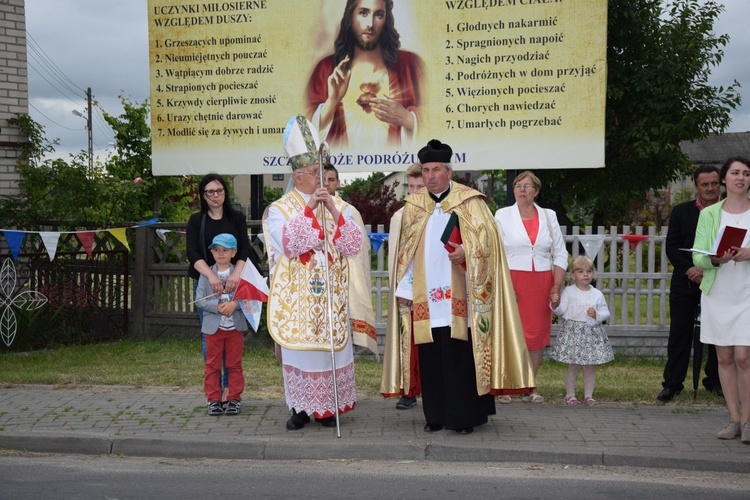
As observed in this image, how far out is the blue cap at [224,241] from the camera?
299 inches

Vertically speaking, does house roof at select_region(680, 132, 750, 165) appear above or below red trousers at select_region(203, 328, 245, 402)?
above

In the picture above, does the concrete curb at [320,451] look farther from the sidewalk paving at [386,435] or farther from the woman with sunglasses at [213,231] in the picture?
the woman with sunglasses at [213,231]

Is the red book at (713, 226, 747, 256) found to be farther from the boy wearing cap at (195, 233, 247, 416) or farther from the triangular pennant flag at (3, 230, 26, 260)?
the triangular pennant flag at (3, 230, 26, 260)

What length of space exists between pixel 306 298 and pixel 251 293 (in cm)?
71

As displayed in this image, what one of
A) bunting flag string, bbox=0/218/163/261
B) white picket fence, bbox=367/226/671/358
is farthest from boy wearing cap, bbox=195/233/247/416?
white picket fence, bbox=367/226/671/358

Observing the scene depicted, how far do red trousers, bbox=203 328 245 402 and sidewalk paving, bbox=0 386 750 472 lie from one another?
21 cm

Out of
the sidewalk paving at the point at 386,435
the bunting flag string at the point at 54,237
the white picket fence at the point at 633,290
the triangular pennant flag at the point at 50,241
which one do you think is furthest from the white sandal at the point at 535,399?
the triangular pennant flag at the point at 50,241

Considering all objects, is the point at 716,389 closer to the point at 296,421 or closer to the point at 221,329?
the point at 296,421

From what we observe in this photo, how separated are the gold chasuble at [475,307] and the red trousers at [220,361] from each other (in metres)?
1.32

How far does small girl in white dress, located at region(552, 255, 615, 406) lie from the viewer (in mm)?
8086

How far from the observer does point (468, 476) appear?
6121 millimetres

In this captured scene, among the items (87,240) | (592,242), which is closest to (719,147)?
(592,242)

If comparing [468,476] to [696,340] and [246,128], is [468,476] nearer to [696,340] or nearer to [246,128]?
[696,340]

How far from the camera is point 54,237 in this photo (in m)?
11.5
